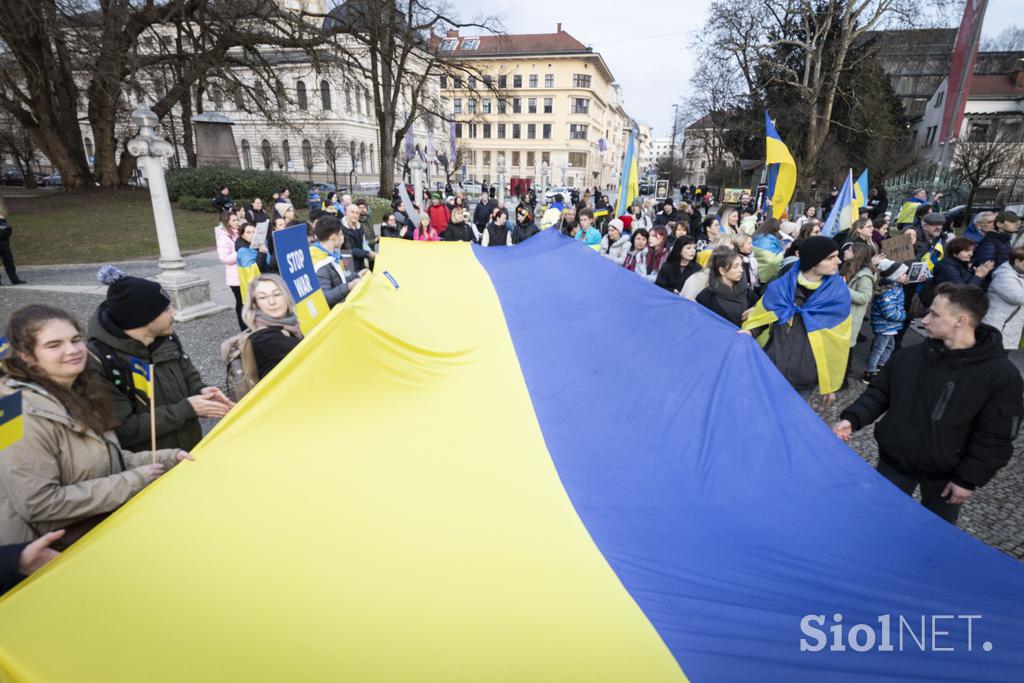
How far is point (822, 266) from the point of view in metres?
3.75

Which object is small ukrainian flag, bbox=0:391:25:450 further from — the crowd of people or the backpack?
the backpack

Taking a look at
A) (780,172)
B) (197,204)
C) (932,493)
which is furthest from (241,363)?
(197,204)

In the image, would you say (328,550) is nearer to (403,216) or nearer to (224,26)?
(403,216)

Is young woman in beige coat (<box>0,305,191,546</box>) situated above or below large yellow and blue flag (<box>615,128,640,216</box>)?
below

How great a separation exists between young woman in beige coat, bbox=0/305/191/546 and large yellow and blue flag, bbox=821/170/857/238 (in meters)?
9.24

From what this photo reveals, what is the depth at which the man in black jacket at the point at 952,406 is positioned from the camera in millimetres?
2514

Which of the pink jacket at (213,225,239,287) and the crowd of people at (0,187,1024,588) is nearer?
the crowd of people at (0,187,1024,588)

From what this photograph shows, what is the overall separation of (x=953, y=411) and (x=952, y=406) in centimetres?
3

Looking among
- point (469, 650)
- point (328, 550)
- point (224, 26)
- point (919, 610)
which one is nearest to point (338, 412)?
point (328, 550)

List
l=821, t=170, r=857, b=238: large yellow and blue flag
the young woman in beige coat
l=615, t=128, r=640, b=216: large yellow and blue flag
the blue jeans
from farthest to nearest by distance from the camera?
l=615, t=128, r=640, b=216: large yellow and blue flag
l=821, t=170, r=857, b=238: large yellow and blue flag
the blue jeans
the young woman in beige coat

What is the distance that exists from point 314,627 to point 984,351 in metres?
3.20

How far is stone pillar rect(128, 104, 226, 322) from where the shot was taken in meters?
8.45

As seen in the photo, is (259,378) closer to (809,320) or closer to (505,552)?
(505,552)

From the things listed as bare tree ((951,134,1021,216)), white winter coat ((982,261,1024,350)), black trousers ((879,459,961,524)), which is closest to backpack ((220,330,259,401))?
black trousers ((879,459,961,524))
